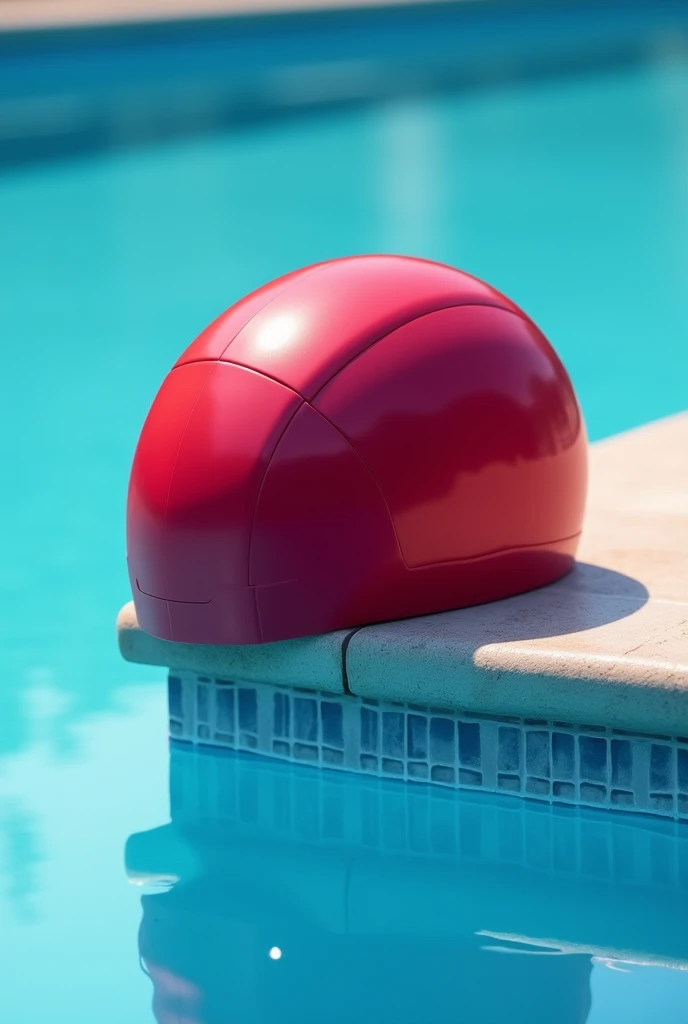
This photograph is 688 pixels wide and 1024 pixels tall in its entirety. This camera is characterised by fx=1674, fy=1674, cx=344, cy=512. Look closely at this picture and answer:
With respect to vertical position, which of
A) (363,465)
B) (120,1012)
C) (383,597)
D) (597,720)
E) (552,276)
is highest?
(552,276)

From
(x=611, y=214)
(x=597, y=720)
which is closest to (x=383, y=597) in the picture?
(x=597, y=720)

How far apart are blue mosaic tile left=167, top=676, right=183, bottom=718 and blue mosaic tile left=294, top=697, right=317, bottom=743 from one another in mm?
317

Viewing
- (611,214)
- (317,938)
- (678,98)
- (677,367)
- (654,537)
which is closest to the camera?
(317,938)

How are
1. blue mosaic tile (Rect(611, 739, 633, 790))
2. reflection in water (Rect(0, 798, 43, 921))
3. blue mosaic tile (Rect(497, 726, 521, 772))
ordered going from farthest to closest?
1. blue mosaic tile (Rect(497, 726, 521, 772))
2. blue mosaic tile (Rect(611, 739, 633, 790))
3. reflection in water (Rect(0, 798, 43, 921))

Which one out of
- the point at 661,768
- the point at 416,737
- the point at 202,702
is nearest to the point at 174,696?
the point at 202,702

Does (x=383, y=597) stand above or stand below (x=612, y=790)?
above

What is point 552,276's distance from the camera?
980cm

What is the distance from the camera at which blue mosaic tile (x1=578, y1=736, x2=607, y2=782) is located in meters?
3.35

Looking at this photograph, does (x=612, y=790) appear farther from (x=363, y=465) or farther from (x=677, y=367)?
(x=677, y=367)

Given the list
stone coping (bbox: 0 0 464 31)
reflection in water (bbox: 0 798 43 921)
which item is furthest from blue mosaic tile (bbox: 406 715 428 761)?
stone coping (bbox: 0 0 464 31)

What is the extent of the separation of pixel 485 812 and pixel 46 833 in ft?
2.97

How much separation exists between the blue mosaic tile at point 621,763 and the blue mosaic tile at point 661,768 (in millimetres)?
44

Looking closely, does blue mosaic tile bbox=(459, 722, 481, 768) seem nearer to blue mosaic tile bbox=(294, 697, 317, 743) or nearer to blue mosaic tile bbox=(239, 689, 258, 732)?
blue mosaic tile bbox=(294, 697, 317, 743)

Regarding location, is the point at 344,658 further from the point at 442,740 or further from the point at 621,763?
the point at 621,763
